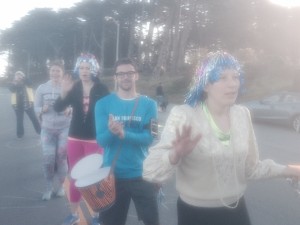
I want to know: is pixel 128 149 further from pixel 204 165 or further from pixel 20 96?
pixel 20 96

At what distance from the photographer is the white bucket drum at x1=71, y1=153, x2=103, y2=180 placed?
12.9 feet

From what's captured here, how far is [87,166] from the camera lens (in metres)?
4.00

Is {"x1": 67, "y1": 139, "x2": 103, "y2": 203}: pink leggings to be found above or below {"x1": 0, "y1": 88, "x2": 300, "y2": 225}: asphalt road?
above

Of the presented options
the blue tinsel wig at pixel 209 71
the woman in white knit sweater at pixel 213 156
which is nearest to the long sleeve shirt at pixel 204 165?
the woman in white knit sweater at pixel 213 156

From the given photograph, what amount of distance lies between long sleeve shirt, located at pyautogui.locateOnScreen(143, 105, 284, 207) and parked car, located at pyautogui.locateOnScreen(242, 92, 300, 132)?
12654 millimetres

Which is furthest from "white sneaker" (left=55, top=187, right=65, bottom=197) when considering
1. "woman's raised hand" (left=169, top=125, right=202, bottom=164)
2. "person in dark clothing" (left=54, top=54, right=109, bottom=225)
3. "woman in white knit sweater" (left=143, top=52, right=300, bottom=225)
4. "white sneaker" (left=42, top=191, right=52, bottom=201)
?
"woman's raised hand" (left=169, top=125, right=202, bottom=164)

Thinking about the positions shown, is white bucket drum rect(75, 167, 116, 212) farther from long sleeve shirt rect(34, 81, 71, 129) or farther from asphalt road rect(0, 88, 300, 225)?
long sleeve shirt rect(34, 81, 71, 129)

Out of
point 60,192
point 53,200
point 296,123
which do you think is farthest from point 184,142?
point 296,123

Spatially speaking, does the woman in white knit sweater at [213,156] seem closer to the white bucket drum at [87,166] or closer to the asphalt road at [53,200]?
the white bucket drum at [87,166]

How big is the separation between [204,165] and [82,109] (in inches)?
92.5

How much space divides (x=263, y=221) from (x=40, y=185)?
3.29 meters

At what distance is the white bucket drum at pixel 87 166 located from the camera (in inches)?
154

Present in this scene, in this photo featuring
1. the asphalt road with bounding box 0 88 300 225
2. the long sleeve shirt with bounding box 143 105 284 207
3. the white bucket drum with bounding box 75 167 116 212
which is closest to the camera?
the long sleeve shirt with bounding box 143 105 284 207

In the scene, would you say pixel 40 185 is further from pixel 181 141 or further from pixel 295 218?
pixel 181 141
